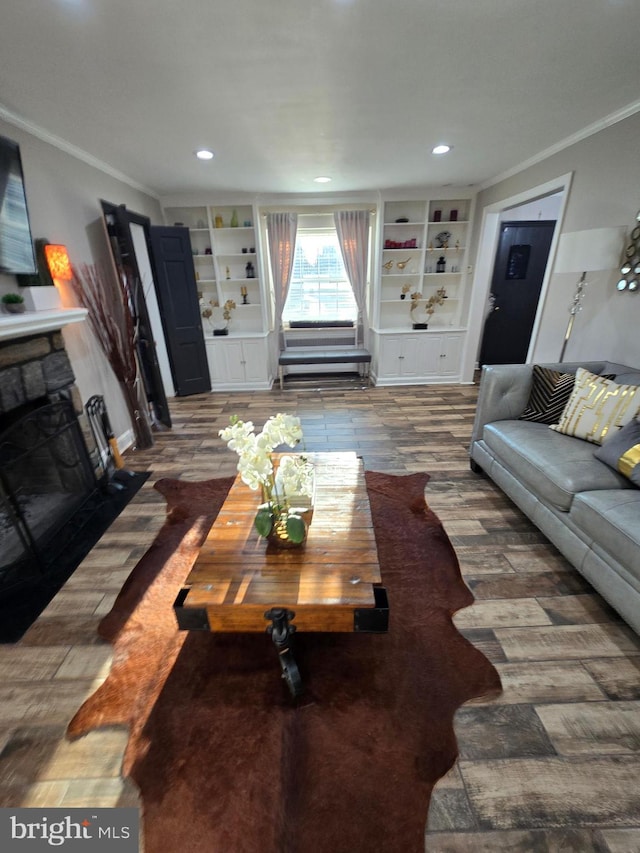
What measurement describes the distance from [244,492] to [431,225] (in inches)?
175

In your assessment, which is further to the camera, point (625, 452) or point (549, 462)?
point (549, 462)

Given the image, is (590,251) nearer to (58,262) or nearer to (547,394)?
(547,394)

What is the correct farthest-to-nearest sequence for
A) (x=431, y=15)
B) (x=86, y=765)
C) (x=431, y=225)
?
(x=431, y=225) < (x=431, y=15) < (x=86, y=765)

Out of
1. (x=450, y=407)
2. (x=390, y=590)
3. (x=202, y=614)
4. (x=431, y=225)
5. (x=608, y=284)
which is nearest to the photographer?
(x=202, y=614)

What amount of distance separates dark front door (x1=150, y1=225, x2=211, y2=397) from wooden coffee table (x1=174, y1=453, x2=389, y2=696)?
3.40 meters

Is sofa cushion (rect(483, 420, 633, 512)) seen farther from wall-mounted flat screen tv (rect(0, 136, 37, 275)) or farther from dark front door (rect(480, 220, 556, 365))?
dark front door (rect(480, 220, 556, 365))

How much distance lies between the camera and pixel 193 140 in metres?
2.57

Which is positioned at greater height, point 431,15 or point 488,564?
point 431,15

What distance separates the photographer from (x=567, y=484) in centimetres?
176

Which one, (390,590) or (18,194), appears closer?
(390,590)

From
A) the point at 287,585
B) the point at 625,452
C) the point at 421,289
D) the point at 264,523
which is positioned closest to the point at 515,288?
the point at 421,289

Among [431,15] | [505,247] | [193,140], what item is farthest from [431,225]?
[431,15]

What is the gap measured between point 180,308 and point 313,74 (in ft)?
10.0

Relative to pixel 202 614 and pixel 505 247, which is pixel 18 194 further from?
pixel 505 247
